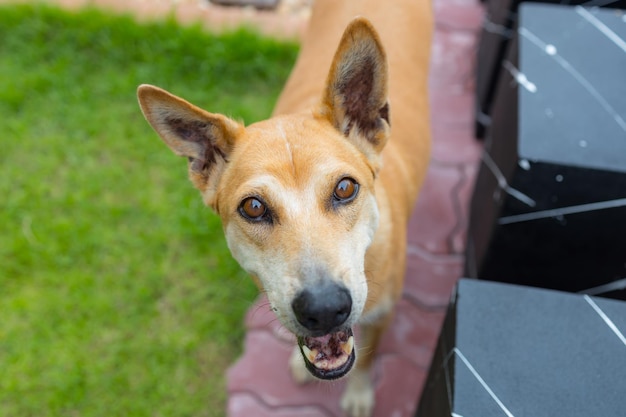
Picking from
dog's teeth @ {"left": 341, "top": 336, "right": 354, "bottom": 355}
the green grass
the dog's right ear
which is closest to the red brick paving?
the green grass

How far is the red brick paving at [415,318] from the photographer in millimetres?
3637

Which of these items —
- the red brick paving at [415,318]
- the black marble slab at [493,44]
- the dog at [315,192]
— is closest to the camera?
the dog at [315,192]

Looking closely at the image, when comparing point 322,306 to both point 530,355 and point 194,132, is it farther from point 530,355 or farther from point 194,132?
point 194,132

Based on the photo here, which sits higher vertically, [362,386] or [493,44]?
[493,44]

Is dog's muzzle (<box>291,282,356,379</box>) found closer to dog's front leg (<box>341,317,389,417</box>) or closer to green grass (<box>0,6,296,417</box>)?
dog's front leg (<box>341,317,389,417</box>)

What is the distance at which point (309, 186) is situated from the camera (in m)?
2.34

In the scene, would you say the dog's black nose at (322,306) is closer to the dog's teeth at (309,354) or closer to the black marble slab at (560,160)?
the dog's teeth at (309,354)

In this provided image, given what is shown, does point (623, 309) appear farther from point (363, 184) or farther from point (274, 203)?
point (274, 203)

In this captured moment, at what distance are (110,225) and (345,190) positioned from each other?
2.83 meters

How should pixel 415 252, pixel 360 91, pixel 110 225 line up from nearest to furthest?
1. pixel 360 91
2. pixel 415 252
3. pixel 110 225

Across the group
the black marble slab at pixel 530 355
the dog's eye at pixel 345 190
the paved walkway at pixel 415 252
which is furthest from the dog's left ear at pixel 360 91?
the paved walkway at pixel 415 252

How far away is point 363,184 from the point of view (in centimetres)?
250

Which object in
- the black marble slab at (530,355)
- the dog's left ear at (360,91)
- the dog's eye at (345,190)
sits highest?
the dog's left ear at (360,91)

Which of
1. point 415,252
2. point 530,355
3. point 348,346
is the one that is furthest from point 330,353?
point 415,252
